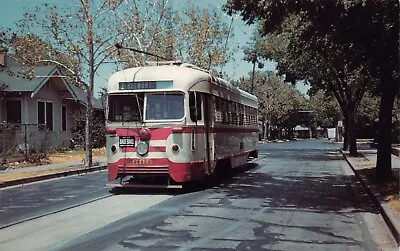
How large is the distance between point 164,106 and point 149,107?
402 mm

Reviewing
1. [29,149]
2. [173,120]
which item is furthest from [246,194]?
[29,149]

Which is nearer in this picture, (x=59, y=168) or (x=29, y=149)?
(x=59, y=168)

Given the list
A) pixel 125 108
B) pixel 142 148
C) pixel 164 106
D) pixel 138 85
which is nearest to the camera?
pixel 142 148

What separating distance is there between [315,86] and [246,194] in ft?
72.0

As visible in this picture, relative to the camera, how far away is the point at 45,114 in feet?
115

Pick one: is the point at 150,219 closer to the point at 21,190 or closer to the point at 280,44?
the point at 21,190

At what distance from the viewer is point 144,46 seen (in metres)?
29.1

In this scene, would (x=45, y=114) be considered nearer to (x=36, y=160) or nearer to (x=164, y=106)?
(x=36, y=160)

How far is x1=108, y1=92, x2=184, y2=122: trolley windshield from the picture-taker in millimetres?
14688

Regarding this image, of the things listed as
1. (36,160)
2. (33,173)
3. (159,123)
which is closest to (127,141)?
(159,123)

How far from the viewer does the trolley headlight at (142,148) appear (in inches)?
576

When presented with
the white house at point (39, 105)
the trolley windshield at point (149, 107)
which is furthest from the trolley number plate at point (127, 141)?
the white house at point (39, 105)

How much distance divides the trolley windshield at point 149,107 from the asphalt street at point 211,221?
6.63 feet

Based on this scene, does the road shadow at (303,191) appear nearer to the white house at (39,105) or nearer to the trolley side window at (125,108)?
the trolley side window at (125,108)
